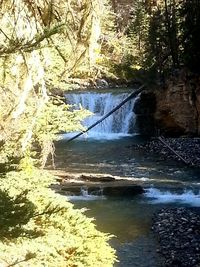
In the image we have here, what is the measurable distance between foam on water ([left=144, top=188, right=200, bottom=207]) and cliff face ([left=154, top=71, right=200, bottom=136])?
8.98m

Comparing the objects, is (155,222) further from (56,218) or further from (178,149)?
(178,149)

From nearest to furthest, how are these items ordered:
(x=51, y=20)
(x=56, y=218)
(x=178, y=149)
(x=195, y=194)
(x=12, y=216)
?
(x=12, y=216) → (x=51, y=20) → (x=56, y=218) → (x=195, y=194) → (x=178, y=149)

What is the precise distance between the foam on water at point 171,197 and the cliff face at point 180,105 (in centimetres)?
898

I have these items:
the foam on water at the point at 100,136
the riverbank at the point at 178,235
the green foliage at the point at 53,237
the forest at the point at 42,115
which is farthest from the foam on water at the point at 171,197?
the foam on water at the point at 100,136

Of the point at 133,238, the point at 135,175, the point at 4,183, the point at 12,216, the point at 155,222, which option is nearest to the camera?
the point at 12,216

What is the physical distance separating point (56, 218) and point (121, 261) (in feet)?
10.6

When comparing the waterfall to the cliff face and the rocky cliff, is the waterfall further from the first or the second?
the cliff face

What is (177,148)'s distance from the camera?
65.5ft

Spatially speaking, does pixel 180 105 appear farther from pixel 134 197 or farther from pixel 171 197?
pixel 134 197

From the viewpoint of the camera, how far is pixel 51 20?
4332 mm

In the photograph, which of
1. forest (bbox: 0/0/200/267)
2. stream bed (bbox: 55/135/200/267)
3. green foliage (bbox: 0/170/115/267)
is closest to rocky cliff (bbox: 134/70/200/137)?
stream bed (bbox: 55/135/200/267)

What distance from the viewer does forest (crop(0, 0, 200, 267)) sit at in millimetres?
3350

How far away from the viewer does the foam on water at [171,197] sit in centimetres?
1319

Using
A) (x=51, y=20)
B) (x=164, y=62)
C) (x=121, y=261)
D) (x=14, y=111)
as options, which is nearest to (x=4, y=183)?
(x=14, y=111)
